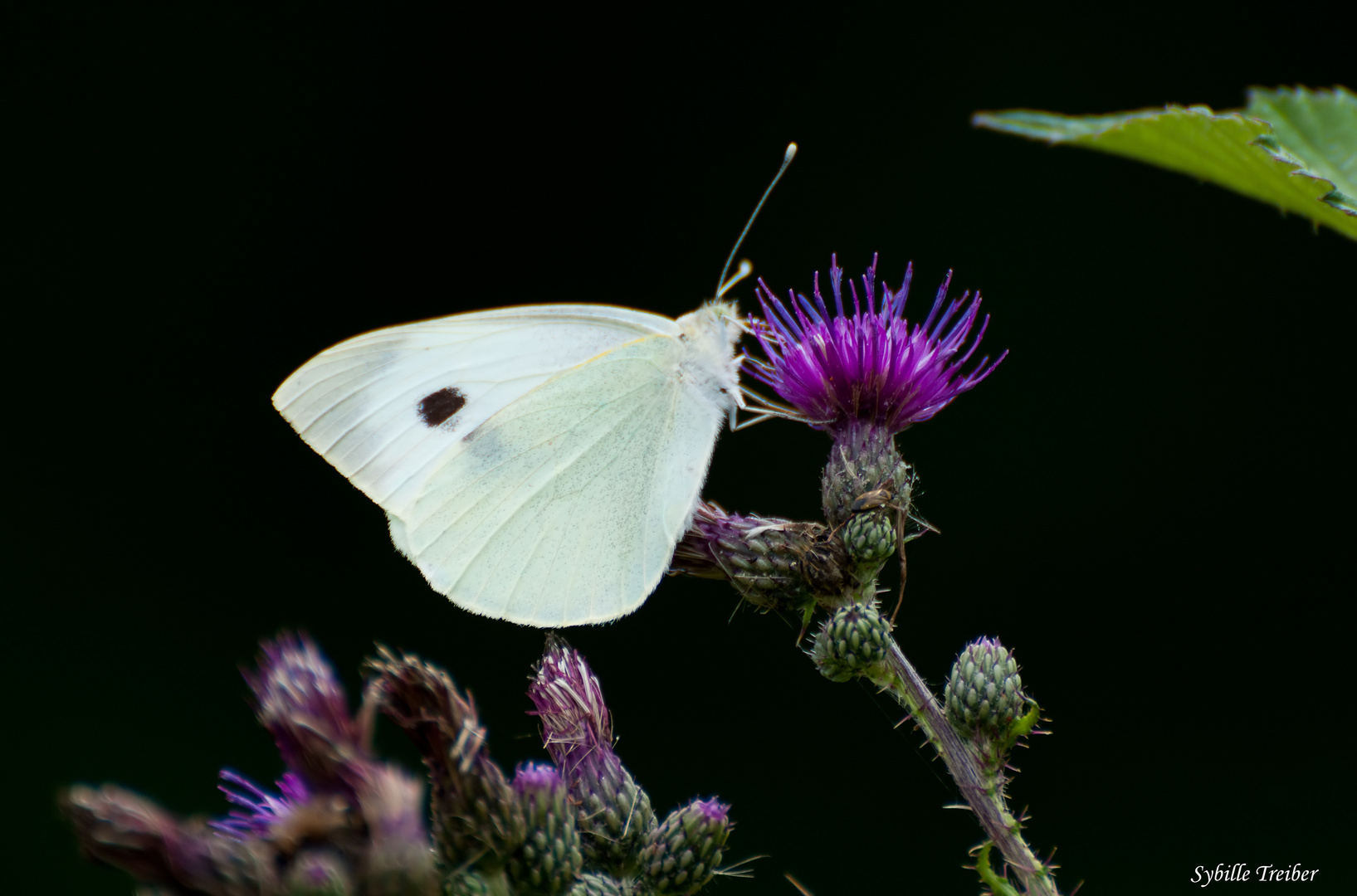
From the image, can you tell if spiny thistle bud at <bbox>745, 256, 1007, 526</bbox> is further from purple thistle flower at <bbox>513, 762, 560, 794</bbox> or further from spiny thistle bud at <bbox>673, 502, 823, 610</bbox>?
purple thistle flower at <bbox>513, 762, 560, 794</bbox>

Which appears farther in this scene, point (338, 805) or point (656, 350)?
point (656, 350)

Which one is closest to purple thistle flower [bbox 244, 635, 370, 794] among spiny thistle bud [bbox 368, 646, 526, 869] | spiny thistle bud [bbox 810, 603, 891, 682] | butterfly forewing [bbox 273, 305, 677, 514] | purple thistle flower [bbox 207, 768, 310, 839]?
purple thistle flower [bbox 207, 768, 310, 839]

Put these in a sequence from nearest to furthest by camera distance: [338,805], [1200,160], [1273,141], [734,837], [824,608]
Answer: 1. [338,805]
2. [1273,141]
3. [1200,160]
4. [824,608]
5. [734,837]

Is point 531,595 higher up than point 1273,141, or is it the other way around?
point 1273,141

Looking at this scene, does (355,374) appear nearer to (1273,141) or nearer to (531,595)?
(531,595)

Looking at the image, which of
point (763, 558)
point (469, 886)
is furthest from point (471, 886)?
point (763, 558)

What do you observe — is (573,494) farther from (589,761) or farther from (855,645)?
(855,645)

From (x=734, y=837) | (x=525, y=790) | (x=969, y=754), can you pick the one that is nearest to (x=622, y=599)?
(x=525, y=790)
